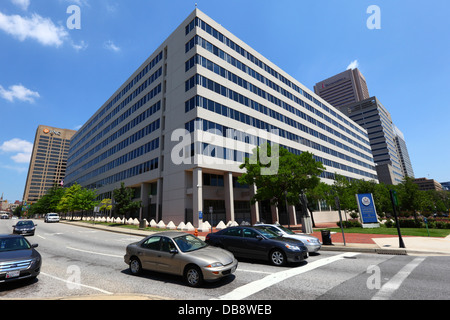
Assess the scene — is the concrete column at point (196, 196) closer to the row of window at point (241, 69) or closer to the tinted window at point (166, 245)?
the row of window at point (241, 69)

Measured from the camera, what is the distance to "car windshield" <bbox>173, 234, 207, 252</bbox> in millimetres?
6751

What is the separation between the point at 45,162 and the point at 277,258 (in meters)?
206

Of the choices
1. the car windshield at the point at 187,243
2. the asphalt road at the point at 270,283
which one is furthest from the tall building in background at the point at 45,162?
the car windshield at the point at 187,243

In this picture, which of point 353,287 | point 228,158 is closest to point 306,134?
point 228,158

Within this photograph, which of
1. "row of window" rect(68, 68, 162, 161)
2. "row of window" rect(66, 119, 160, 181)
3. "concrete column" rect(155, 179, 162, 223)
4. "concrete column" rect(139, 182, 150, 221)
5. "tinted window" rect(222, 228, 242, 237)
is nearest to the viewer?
"tinted window" rect(222, 228, 242, 237)

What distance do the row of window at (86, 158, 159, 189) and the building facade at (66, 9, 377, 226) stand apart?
Result: 0.60 feet

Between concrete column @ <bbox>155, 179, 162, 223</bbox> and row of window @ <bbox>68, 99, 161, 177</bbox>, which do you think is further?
row of window @ <bbox>68, 99, 161, 177</bbox>

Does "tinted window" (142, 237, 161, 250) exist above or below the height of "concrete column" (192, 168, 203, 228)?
below

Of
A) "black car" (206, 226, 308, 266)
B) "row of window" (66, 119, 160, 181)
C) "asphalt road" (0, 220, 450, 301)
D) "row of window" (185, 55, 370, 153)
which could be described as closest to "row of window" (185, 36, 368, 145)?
"row of window" (185, 55, 370, 153)

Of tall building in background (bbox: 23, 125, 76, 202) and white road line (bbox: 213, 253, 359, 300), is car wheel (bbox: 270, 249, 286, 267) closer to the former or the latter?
white road line (bbox: 213, 253, 359, 300)

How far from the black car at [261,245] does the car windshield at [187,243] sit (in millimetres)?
2556

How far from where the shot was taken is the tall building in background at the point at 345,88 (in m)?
149

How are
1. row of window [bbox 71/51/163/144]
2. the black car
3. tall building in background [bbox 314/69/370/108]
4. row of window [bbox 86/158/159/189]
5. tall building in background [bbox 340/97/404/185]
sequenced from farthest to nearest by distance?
tall building in background [bbox 314/69/370/108] < tall building in background [bbox 340/97/404/185] < row of window [bbox 71/51/163/144] < row of window [bbox 86/158/159/189] < the black car

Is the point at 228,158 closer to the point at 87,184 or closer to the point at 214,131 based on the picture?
the point at 214,131
